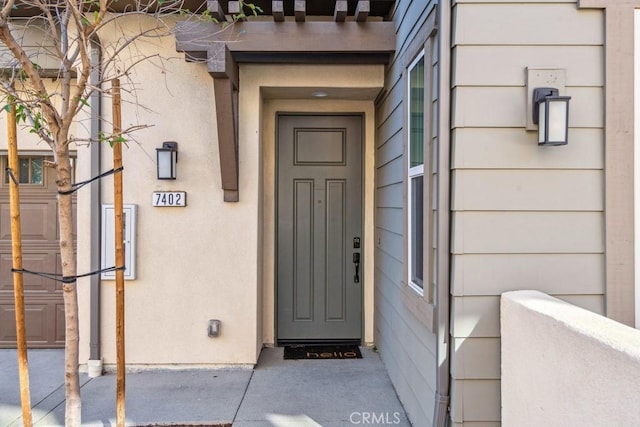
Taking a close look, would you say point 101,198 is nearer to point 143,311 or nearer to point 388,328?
point 143,311

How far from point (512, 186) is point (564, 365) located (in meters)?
0.83

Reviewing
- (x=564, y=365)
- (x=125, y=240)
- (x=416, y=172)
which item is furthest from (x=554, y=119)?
(x=125, y=240)

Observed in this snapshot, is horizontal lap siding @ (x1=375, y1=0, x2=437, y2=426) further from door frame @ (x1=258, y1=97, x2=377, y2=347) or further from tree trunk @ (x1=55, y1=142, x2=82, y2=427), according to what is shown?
tree trunk @ (x1=55, y1=142, x2=82, y2=427)

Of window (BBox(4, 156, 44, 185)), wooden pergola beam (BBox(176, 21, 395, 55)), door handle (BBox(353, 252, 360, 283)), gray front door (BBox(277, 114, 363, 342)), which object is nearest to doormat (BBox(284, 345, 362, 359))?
gray front door (BBox(277, 114, 363, 342))

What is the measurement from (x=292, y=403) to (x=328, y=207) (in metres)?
1.96

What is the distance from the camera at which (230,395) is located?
3.19 m

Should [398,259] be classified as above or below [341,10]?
below

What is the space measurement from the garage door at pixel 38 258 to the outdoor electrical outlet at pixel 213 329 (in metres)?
1.58

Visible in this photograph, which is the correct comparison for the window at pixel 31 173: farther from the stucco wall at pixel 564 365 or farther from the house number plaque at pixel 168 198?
the stucco wall at pixel 564 365

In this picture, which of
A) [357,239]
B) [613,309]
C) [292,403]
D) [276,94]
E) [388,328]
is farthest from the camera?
[357,239]

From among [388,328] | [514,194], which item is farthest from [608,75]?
[388,328]

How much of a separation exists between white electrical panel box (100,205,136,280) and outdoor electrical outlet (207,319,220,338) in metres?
0.79

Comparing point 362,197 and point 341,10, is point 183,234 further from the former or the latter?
point 341,10

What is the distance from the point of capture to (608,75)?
201 centimetres
